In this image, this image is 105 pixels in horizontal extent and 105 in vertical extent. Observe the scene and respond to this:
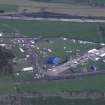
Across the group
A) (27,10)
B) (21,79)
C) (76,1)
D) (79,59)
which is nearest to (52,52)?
(79,59)

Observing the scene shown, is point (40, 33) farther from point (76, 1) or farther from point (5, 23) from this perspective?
point (76, 1)

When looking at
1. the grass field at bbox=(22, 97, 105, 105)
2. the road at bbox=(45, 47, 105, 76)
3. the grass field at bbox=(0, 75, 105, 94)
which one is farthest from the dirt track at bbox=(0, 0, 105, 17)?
the grass field at bbox=(22, 97, 105, 105)

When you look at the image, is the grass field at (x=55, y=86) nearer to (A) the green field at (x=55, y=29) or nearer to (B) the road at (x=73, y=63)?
(B) the road at (x=73, y=63)

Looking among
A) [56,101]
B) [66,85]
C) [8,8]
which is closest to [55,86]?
[66,85]

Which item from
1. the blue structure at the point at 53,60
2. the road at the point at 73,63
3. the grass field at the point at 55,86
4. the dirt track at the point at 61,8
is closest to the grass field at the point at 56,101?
the grass field at the point at 55,86

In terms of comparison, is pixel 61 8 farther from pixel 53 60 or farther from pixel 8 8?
pixel 53 60

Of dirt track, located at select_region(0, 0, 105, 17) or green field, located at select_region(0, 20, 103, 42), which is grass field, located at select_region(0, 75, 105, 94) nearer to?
green field, located at select_region(0, 20, 103, 42)
